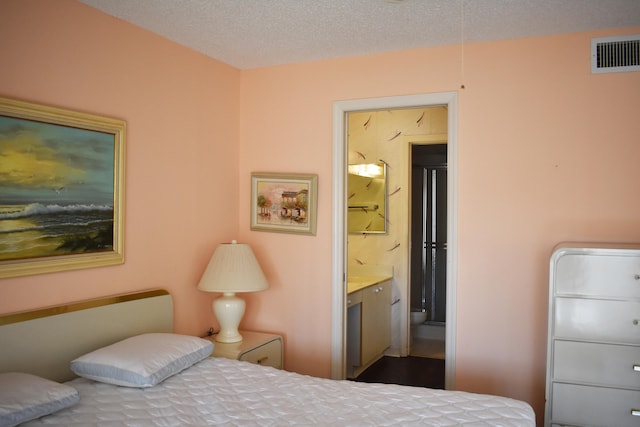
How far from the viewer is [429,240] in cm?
607

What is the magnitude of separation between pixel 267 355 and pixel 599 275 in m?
2.04

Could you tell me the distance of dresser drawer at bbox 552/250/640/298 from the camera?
2605 mm

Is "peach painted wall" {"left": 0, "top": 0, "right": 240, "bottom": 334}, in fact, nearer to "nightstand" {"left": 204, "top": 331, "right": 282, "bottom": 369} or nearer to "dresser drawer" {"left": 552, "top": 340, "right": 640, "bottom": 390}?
"nightstand" {"left": 204, "top": 331, "right": 282, "bottom": 369}

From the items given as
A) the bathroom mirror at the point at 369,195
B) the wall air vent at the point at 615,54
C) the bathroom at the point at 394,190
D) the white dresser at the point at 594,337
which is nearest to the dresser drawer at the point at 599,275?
the white dresser at the point at 594,337

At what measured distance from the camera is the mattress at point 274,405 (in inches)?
83.8

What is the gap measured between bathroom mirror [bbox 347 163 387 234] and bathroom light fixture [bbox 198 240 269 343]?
198 centimetres

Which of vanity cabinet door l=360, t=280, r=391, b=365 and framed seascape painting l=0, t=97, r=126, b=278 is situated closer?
framed seascape painting l=0, t=97, r=126, b=278

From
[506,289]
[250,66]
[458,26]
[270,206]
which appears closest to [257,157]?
[270,206]

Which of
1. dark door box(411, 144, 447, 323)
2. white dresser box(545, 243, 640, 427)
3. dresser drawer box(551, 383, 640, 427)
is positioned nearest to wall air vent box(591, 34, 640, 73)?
white dresser box(545, 243, 640, 427)

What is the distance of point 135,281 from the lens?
304 centimetres

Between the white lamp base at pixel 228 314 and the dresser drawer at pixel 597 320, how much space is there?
73.4 inches

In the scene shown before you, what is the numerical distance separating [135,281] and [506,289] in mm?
2179

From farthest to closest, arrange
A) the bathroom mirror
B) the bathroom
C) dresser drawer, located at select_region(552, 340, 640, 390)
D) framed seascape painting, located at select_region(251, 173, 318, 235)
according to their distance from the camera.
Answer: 1. the bathroom mirror
2. the bathroom
3. framed seascape painting, located at select_region(251, 173, 318, 235)
4. dresser drawer, located at select_region(552, 340, 640, 390)

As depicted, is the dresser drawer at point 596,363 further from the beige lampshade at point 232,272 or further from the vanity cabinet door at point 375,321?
the vanity cabinet door at point 375,321
